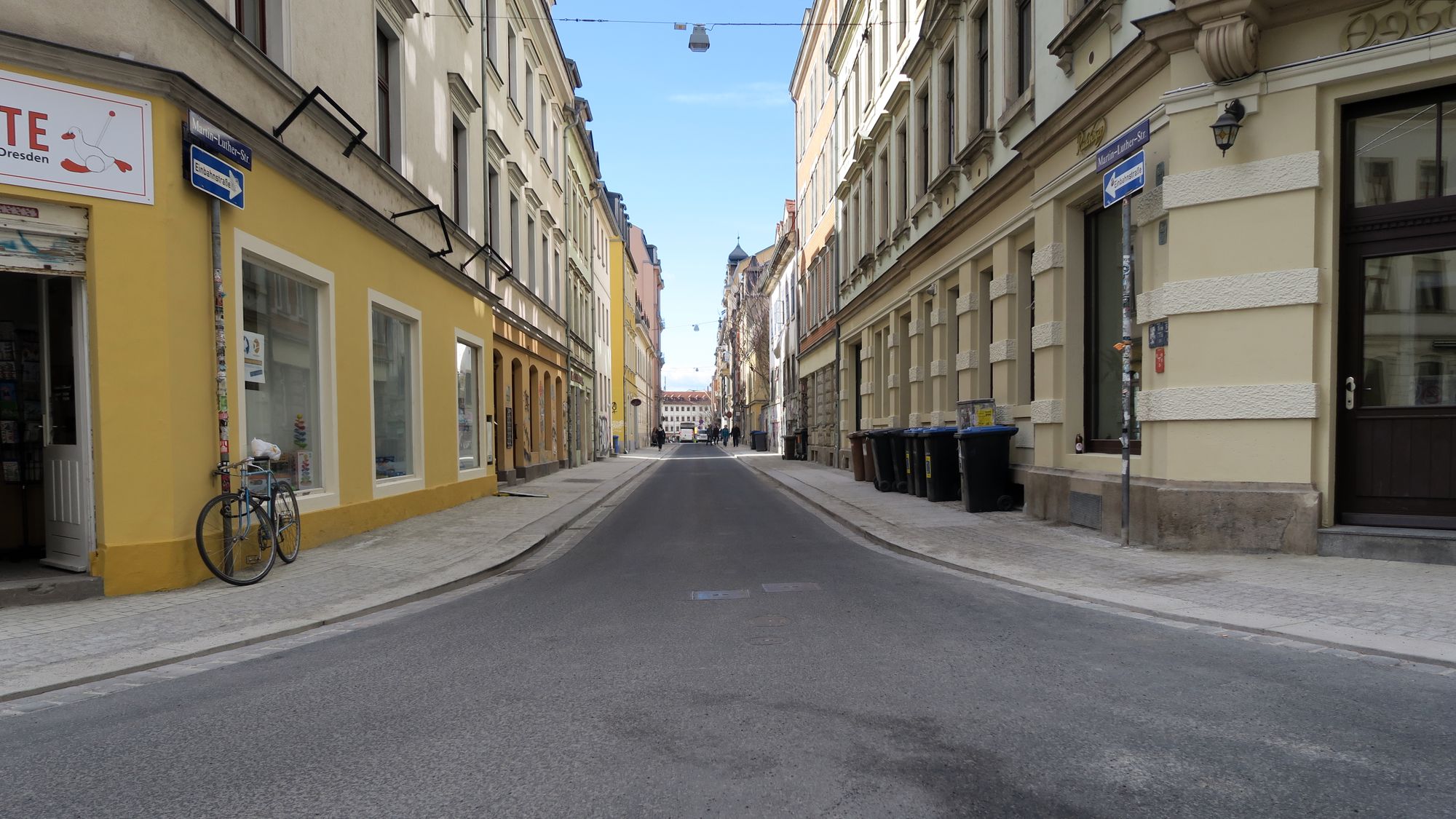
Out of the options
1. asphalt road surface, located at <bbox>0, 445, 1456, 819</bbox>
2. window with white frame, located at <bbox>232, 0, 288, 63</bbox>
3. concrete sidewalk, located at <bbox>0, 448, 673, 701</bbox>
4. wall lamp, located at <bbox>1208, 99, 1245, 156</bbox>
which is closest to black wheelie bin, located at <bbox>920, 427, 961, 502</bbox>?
concrete sidewalk, located at <bbox>0, 448, 673, 701</bbox>

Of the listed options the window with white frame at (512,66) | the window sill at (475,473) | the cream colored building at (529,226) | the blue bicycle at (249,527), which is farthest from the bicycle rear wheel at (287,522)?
the window with white frame at (512,66)

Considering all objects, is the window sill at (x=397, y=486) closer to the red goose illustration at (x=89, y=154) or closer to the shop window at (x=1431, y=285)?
the red goose illustration at (x=89, y=154)

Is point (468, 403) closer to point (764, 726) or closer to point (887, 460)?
point (887, 460)

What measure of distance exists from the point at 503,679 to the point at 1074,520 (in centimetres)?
806

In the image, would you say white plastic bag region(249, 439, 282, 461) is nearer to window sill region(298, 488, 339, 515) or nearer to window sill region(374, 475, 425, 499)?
window sill region(298, 488, 339, 515)

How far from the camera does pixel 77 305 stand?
6871 mm

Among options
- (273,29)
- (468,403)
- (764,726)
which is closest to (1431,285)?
(764,726)

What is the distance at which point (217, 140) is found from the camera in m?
7.56

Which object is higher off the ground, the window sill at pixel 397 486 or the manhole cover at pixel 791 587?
the window sill at pixel 397 486

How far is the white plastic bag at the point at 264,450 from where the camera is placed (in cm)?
809

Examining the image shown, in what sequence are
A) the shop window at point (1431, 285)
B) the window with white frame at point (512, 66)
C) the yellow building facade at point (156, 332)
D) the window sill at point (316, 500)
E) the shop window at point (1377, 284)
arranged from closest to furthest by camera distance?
the yellow building facade at point (156, 332), the shop window at point (1431, 285), the shop window at point (1377, 284), the window sill at point (316, 500), the window with white frame at point (512, 66)

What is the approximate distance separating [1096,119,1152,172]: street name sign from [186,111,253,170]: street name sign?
8.79 meters

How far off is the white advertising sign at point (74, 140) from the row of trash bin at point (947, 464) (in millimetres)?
10258

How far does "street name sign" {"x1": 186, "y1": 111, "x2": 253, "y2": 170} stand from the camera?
7.26 meters
